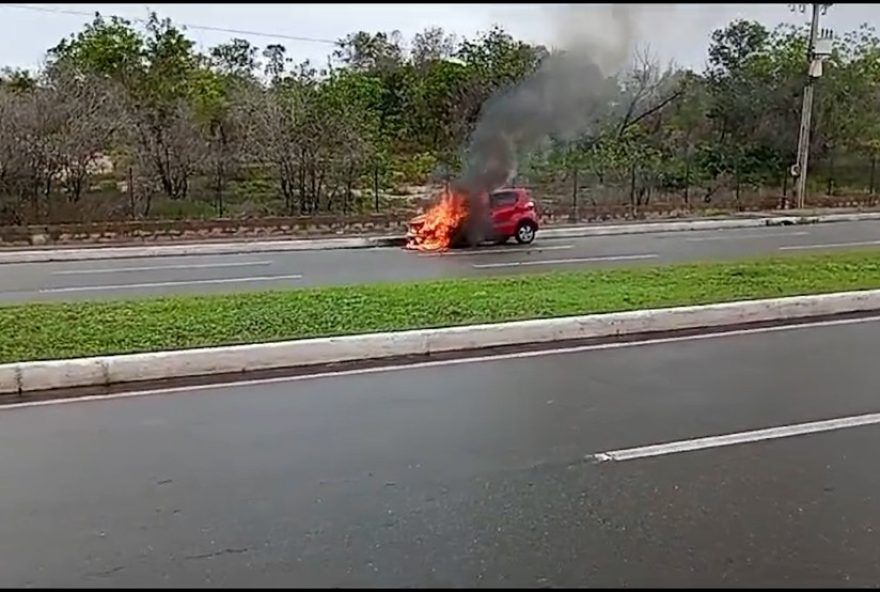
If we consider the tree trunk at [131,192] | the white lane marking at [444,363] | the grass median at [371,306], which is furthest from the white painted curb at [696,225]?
the white lane marking at [444,363]

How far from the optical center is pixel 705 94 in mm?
33000

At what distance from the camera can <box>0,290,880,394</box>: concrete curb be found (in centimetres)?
738

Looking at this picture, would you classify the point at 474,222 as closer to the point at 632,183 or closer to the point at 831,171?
the point at 632,183

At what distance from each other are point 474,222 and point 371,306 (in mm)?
9388

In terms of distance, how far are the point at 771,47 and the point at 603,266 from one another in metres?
20.7

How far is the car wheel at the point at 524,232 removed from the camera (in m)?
19.8

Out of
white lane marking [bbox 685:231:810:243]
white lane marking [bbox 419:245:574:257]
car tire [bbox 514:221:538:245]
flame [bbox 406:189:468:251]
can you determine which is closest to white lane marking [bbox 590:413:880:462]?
white lane marking [bbox 419:245:574:257]

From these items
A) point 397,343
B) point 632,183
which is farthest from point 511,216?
point 397,343

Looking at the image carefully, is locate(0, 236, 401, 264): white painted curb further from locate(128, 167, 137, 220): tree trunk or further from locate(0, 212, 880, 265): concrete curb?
locate(128, 167, 137, 220): tree trunk

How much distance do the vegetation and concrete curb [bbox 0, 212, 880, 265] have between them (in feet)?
8.51

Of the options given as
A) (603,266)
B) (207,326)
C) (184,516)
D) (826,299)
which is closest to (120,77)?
(603,266)

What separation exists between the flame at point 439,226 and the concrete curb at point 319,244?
21.5 inches

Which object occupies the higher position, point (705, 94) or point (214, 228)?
point (705, 94)

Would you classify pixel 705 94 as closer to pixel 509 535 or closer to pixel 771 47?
pixel 771 47
